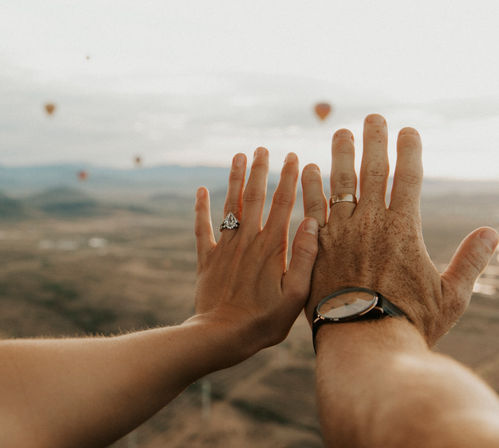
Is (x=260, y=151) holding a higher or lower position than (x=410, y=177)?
higher

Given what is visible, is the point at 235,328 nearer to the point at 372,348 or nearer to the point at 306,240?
the point at 306,240

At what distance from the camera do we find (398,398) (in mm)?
1876

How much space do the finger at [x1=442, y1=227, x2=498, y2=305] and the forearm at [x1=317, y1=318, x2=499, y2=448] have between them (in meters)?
1.20

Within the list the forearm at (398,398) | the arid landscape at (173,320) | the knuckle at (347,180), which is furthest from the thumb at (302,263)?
the arid landscape at (173,320)

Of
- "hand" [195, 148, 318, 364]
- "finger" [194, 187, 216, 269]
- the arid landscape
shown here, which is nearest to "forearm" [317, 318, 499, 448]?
"hand" [195, 148, 318, 364]

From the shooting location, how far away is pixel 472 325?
54.8m

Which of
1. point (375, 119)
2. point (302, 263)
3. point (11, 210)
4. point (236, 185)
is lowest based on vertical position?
point (11, 210)

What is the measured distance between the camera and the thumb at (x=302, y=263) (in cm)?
384

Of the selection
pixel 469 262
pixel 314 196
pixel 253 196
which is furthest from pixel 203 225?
→ pixel 469 262

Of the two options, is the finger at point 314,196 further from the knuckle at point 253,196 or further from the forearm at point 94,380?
the forearm at point 94,380

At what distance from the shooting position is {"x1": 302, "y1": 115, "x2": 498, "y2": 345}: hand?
359 centimetres

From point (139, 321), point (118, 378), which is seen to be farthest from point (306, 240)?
point (139, 321)

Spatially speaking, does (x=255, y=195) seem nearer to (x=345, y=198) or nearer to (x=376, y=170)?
(x=345, y=198)

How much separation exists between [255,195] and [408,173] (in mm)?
1403
